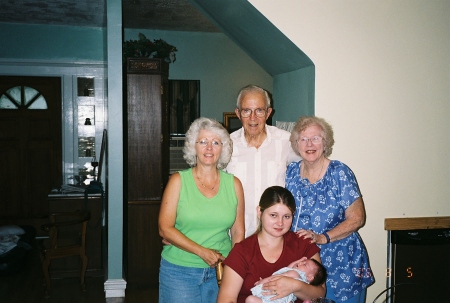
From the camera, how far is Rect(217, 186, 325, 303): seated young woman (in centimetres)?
163

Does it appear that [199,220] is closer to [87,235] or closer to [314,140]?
[314,140]

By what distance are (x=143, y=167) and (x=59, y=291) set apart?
1475 millimetres

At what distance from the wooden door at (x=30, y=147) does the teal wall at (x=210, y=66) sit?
1611mm

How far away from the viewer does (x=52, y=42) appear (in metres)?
5.91

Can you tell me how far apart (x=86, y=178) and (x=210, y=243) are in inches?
175

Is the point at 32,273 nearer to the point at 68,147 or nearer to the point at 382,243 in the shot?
the point at 68,147

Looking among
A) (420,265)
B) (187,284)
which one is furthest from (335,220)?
(420,265)

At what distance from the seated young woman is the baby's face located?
0.16 ft

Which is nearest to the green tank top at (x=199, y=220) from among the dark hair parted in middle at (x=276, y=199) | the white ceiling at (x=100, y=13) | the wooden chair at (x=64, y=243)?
the dark hair parted in middle at (x=276, y=199)

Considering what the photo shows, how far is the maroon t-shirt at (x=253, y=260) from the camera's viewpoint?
1.67 meters

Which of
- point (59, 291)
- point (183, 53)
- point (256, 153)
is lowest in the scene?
point (59, 291)

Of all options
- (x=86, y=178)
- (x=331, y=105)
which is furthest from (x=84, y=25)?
(x=331, y=105)

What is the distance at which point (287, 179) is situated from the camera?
2.12m

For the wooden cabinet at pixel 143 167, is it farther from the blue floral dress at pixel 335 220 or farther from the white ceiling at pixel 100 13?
the blue floral dress at pixel 335 220
